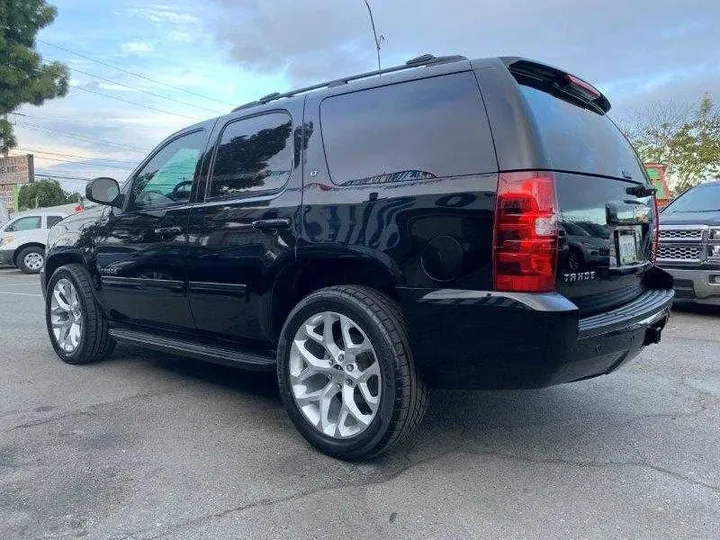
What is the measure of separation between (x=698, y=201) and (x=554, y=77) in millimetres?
5550

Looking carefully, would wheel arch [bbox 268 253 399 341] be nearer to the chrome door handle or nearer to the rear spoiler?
the chrome door handle

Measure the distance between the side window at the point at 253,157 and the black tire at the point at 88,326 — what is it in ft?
5.41

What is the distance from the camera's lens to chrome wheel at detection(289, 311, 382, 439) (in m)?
2.98

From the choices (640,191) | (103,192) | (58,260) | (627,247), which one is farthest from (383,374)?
(58,260)

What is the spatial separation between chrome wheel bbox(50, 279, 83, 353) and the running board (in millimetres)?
484

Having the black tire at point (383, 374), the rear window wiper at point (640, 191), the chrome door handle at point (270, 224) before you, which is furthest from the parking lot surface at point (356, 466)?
the rear window wiper at point (640, 191)

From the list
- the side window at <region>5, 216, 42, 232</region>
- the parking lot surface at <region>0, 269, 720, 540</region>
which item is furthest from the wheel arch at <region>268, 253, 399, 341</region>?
the side window at <region>5, 216, 42, 232</region>

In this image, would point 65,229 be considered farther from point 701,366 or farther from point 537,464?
point 701,366

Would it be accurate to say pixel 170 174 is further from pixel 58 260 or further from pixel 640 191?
pixel 640 191

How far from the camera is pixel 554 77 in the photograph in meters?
3.15

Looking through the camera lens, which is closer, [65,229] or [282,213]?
[282,213]

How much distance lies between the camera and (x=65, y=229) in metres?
5.16

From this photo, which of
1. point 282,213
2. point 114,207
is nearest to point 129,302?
point 114,207

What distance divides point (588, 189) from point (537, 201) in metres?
0.45
